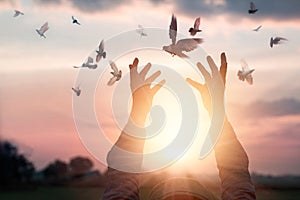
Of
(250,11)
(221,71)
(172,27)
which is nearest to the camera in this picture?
(221,71)

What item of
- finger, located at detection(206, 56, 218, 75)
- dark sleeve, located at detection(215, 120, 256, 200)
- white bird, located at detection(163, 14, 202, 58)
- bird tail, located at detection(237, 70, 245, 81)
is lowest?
dark sleeve, located at detection(215, 120, 256, 200)

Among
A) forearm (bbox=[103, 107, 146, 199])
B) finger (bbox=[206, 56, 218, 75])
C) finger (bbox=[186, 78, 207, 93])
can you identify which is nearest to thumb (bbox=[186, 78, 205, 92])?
finger (bbox=[186, 78, 207, 93])

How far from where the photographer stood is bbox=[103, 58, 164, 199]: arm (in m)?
2.90

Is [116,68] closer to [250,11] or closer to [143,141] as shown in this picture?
[250,11]

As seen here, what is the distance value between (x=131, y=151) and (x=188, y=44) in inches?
96.7

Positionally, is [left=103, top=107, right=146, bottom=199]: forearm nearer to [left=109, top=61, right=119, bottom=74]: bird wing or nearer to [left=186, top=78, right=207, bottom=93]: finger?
[left=186, top=78, right=207, bottom=93]: finger

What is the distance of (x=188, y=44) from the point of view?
5301mm

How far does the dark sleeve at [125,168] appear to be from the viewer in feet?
9.48

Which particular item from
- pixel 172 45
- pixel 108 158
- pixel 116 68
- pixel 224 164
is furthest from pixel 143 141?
pixel 116 68

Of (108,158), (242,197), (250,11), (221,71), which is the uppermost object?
(250,11)

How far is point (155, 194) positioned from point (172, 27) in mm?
2892

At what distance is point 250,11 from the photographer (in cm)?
680

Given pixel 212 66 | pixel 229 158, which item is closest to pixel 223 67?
pixel 212 66

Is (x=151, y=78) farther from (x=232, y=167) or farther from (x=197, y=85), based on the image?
(x=232, y=167)
